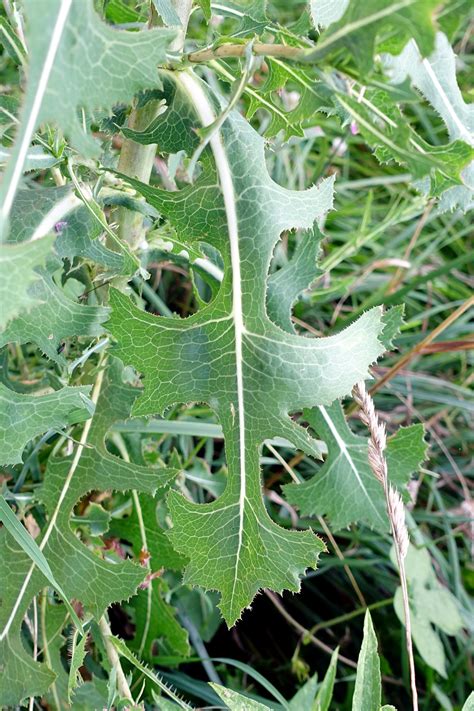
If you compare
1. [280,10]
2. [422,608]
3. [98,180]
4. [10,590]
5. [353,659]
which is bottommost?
[353,659]

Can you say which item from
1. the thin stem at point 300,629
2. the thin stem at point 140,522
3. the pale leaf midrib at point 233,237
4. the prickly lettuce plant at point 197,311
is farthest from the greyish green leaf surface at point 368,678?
the thin stem at point 300,629

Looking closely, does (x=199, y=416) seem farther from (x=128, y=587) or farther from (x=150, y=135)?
(x=150, y=135)

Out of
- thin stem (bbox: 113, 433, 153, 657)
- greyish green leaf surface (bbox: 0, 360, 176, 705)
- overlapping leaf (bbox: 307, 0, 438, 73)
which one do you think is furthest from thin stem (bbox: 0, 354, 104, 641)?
overlapping leaf (bbox: 307, 0, 438, 73)

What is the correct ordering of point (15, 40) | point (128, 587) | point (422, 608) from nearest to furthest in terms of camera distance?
point (15, 40)
point (128, 587)
point (422, 608)

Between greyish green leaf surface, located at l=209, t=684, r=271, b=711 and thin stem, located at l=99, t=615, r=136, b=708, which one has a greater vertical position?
greyish green leaf surface, located at l=209, t=684, r=271, b=711

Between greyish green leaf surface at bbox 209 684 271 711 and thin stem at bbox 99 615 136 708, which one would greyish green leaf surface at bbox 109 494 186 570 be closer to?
thin stem at bbox 99 615 136 708

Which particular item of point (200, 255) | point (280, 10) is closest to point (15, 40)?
point (200, 255)

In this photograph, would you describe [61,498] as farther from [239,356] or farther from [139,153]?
[139,153]
